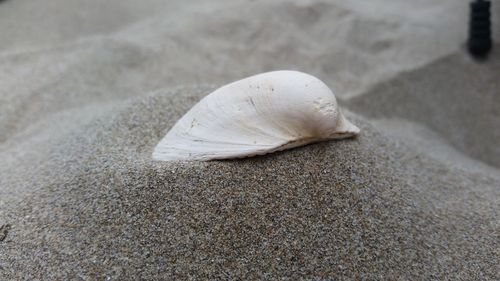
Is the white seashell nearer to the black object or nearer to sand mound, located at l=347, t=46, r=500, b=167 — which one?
sand mound, located at l=347, t=46, r=500, b=167

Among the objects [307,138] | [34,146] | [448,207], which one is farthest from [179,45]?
[448,207]

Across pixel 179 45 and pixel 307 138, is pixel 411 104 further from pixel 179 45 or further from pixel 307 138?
pixel 179 45

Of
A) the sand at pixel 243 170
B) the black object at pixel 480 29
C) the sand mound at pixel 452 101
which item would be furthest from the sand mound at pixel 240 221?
the black object at pixel 480 29

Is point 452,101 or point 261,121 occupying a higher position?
point 261,121

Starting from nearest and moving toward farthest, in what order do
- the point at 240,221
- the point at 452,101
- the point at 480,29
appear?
1. the point at 240,221
2. the point at 452,101
3. the point at 480,29

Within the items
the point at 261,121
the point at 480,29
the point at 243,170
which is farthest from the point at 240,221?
the point at 480,29

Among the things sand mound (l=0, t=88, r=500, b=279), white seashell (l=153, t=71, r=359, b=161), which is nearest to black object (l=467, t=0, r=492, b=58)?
sand mound (l=0, t=88, r=500, b=279)

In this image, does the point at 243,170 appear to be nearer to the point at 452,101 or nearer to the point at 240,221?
the point at 240,221
